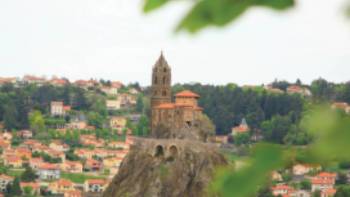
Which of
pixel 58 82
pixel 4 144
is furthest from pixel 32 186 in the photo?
pixel 58 82

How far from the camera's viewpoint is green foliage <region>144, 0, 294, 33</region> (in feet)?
4.82

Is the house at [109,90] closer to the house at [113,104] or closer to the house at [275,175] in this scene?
the house at [113,104]

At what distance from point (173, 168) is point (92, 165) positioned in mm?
39955

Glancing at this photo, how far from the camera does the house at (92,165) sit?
258ft

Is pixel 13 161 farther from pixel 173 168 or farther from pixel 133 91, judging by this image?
pixel 133 91

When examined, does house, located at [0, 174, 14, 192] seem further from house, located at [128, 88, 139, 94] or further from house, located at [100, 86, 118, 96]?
house, located at [128, 88, 139, 94]

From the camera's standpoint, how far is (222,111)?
90.6 m

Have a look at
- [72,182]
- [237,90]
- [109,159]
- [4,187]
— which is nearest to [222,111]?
[237,90]

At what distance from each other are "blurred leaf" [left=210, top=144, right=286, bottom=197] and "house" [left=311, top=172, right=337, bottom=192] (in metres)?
58.4

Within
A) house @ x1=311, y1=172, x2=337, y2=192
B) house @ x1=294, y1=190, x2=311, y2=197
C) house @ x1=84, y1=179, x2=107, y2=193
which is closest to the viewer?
house @ x1=311, y1=172, x2=337, y2=192

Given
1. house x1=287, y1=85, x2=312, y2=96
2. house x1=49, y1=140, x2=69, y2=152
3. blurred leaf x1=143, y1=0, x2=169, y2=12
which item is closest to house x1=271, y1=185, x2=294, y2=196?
house x1=49, y1=140, x2=69, y2=152

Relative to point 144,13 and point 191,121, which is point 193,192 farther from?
point 144,13

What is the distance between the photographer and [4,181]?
67.9 meters

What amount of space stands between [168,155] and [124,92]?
259 feet
